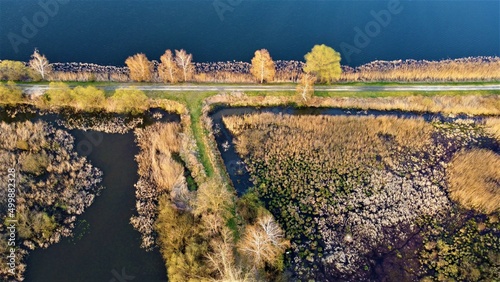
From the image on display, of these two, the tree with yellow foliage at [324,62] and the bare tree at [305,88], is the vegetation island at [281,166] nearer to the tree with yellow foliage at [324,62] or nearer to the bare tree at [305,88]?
the tree with yellow foliage at [324,62]

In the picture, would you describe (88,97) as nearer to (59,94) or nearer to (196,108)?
(59,94)

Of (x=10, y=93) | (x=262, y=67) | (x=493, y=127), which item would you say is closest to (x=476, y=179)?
(x=493, y=127)

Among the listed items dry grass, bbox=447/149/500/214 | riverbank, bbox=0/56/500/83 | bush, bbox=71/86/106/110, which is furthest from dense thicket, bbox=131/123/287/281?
dry grass, bbox=447/149/500/214

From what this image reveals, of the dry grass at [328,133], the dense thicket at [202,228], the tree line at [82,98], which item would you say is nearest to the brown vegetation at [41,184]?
the tree line at [82,98]

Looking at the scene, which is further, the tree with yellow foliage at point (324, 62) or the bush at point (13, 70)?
the tree with yellow foliage at point (324, 62)

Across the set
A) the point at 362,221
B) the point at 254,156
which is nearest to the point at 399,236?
the point at 362,221

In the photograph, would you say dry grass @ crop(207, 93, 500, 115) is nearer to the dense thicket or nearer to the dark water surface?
the dense thicket

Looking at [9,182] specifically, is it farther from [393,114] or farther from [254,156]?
[393,114]

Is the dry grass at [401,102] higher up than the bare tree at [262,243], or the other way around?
the dry grass at [401,102]
